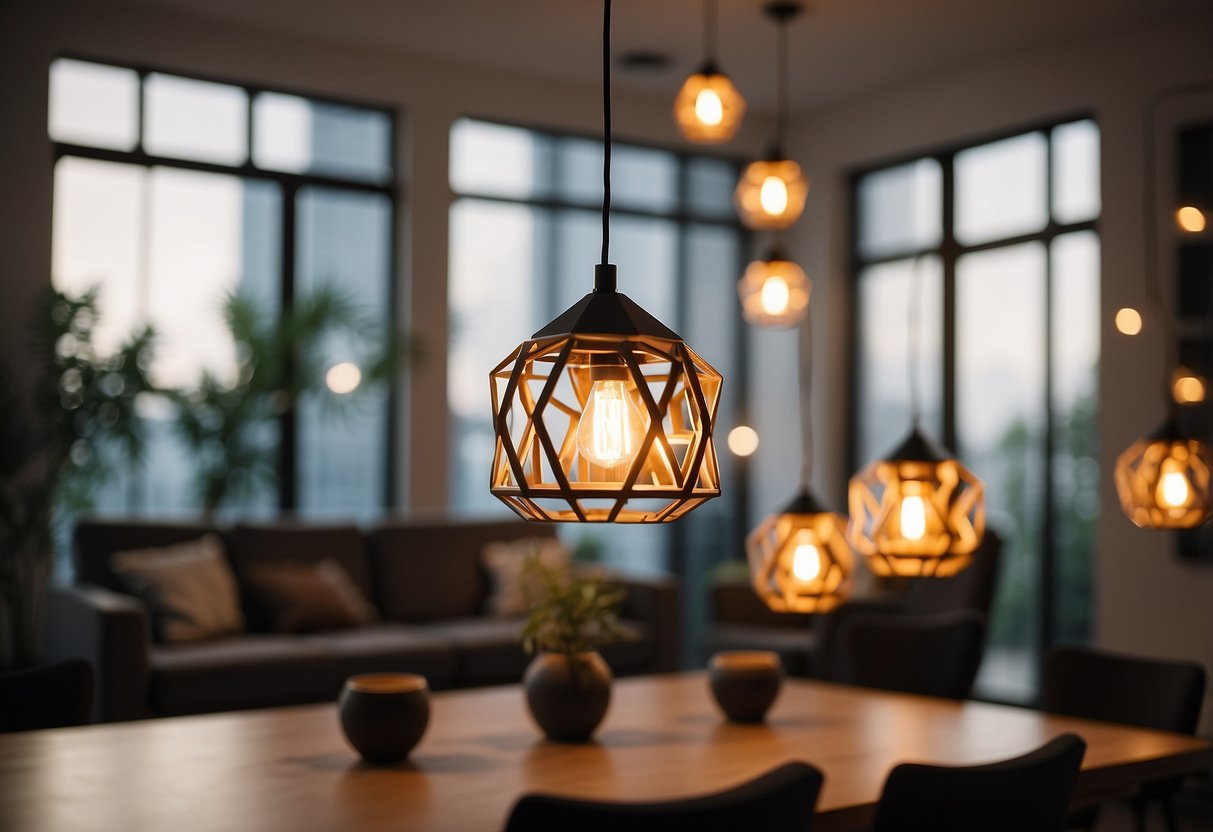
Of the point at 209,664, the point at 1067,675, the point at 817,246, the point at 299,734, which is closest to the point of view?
the point at 299,734

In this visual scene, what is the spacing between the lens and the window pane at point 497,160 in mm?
6625

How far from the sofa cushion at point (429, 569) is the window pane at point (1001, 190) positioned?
2886 millimetres

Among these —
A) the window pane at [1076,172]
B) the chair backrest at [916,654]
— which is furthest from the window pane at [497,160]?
the chair backrest at [916,654]

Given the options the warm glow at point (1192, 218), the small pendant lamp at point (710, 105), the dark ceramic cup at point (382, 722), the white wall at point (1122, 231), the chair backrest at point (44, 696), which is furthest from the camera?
the white wall at point (1122, 231)

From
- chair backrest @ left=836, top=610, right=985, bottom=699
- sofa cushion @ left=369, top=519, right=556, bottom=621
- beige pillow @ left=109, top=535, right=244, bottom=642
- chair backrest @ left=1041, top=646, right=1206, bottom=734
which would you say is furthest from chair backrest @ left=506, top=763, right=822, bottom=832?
sofa cushion @ left=369, top=519, right=556, bottom=621

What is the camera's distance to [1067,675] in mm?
2998

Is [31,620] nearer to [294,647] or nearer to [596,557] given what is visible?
[294,647]

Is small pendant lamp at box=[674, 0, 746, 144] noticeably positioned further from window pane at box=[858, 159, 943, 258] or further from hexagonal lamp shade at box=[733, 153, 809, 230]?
window pane at box=[858, 159, 943, 258]

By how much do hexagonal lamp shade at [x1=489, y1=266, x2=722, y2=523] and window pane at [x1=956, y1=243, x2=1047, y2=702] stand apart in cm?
503

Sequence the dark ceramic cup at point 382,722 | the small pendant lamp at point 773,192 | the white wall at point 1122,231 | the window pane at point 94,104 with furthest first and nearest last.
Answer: the window pane at point 94,104, the white wall at point 1122,231, the small pendant lamp at point 773,192, the dark ceramic cup at point 382,722

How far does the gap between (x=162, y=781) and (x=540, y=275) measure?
16.4 feet

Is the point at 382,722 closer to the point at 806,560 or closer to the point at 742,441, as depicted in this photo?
the point at 806,560

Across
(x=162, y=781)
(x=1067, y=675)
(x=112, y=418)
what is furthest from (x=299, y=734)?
(x=112, y=418)

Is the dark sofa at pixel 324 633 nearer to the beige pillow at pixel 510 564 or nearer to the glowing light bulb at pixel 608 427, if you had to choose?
the beige pillow at pixel 510 564
